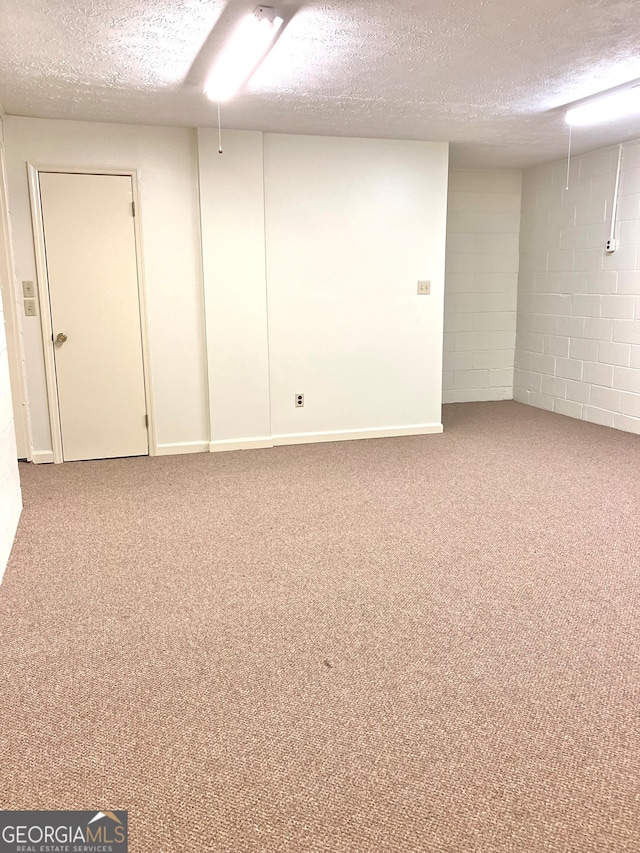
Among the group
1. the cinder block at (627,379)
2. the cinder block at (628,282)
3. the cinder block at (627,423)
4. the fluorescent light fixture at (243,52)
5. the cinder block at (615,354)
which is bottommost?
the cinder block at (627,423)

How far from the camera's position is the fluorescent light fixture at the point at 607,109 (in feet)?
13.3

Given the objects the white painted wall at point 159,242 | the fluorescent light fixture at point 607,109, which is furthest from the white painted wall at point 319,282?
the fluorescent light fixture at point 607,109

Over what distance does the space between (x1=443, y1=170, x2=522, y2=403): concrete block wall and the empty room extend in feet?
0.11

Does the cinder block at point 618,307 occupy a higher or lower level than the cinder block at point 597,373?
higher

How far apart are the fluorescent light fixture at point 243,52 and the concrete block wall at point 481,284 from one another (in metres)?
3.58

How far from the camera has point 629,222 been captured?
5.58 metres

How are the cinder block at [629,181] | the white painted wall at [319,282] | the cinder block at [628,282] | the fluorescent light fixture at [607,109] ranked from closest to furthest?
the fluorescent light fixture at [607,109], the white painted wall at [319,282], the cinder block at [629,181], the cinder block at [628,282]

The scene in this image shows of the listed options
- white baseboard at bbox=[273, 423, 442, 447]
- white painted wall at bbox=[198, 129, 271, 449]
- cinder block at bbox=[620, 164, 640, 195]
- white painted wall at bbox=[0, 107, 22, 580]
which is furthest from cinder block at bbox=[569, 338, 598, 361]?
white painted wall at bbox=[0, 107, 22, 580]

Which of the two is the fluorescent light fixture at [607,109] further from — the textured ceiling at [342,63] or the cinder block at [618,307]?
the cinder block at [618,307]

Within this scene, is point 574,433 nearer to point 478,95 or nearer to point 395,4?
point 478,95

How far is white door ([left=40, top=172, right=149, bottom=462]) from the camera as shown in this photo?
4750 millimetres

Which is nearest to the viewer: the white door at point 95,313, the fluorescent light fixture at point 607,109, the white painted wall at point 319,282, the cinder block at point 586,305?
the fluorescent light fixture at point 607,109

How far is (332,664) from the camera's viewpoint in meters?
2.29

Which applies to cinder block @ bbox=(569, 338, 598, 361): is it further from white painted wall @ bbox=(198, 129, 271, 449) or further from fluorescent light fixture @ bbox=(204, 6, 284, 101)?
fluorescent light fixture @ bbox=(204, 6, 284, 101)
